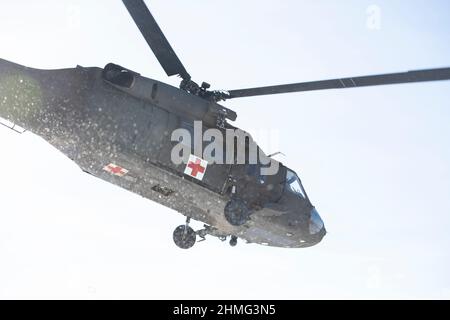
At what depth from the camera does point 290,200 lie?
1305cm

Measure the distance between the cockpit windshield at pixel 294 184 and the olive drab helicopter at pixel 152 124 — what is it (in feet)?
0.65

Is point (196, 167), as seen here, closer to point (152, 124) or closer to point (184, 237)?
point (152, 124)

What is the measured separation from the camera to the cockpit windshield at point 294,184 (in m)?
13.2

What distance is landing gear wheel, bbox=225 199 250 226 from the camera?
11.7 meters

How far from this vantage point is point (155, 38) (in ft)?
33.5

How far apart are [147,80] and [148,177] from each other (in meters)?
2.26

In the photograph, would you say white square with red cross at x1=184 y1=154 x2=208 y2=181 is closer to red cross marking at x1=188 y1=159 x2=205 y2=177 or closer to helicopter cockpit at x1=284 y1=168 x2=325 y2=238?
red cross marking at x1=188 y1=159 x2=205 y2=177

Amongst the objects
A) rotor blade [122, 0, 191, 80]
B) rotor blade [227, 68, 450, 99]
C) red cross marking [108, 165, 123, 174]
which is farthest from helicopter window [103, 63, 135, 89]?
rotor blade [227, 68, 450, 99]

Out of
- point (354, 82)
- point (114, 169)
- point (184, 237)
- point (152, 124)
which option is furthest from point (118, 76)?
point (184, 237)

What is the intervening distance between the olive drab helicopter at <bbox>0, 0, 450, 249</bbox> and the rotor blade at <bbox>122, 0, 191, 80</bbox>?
0.02 meters

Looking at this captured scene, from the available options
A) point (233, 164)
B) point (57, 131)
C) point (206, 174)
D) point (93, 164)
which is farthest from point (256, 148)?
point (57, 131)

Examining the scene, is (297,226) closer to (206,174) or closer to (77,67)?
(206,174)

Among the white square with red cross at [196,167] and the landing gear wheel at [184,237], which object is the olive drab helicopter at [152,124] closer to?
the white square with red cross at [196,167]

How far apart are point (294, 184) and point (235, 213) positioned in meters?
2.49
